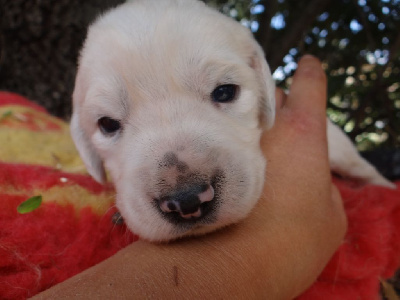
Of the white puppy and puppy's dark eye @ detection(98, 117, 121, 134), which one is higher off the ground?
the white puppy

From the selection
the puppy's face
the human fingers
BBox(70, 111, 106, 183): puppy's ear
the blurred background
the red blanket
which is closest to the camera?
the puppy's face

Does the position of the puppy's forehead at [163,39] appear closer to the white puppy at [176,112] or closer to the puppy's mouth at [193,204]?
the white puppy at [176,112]

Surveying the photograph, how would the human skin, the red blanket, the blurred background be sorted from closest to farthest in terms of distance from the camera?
1. the human skin
2. the red blanket
3. the blurred background

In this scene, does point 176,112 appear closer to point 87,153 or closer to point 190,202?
point 190,202

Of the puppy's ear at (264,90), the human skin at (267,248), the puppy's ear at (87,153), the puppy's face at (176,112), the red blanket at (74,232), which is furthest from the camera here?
the puppy's ear at (87,153)

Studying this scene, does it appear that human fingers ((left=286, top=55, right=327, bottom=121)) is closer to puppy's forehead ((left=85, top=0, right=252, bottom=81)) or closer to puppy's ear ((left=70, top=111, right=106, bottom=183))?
puppy's forehead ((left=85, top=0, right=252, bottom=81))

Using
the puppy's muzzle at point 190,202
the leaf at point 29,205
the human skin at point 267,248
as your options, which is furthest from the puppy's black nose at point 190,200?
the leaf at point 29,205

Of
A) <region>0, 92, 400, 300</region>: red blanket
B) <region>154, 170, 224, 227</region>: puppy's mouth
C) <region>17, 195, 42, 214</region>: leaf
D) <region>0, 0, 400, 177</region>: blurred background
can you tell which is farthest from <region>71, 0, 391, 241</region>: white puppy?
<region>0, 0, 400, 177</region>: blurred background
